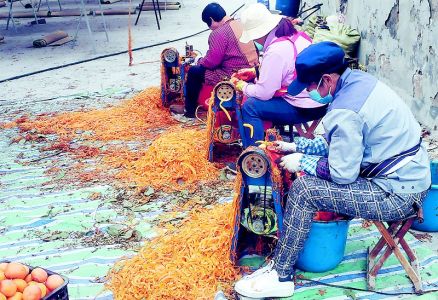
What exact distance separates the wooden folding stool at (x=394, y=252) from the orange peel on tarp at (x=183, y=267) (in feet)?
2.85

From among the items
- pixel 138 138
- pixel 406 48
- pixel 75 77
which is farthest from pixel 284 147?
pixel 75 77

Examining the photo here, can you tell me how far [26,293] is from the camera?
2.33m

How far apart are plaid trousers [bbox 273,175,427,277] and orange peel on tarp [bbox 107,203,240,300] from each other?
51 centimetres

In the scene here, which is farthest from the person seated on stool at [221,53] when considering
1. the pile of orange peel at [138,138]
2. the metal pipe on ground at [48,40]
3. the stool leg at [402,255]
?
the metal pipe on ground at [48,40]

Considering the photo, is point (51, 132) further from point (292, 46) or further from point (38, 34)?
point (38, 34)

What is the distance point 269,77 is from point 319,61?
1406mm

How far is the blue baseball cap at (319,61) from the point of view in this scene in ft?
8.84

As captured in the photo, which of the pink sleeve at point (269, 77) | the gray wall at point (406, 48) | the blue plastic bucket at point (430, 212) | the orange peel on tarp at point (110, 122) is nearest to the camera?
the blue plastic bucket at point (430, 212)

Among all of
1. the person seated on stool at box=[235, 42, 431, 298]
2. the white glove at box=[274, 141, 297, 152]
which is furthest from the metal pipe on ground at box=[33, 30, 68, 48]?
the person seated on stool at box=[235, 42, 431, 298]

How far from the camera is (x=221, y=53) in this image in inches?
208

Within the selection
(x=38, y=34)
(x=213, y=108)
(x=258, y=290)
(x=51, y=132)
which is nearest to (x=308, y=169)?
(x=258, y=290)

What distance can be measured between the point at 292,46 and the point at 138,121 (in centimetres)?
258

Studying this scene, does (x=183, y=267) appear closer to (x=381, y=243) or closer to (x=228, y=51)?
(x=381, y=243)

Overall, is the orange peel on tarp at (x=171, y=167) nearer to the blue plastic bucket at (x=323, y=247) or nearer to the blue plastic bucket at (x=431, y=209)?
the blue plastic bucket at (x=323, y=247)
